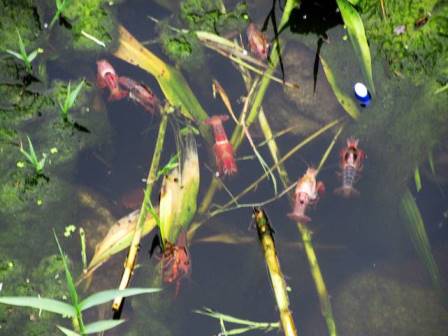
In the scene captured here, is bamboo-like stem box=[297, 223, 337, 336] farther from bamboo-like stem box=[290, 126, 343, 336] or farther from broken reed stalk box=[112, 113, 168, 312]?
broken reed stalk box=[112, 113, 168, 312]

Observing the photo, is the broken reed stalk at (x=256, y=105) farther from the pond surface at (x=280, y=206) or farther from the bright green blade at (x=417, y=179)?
the bright green blade at (x=417, y=179)

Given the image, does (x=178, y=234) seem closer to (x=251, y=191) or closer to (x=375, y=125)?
(x=251, y=191)

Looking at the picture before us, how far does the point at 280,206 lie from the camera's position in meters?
3.15

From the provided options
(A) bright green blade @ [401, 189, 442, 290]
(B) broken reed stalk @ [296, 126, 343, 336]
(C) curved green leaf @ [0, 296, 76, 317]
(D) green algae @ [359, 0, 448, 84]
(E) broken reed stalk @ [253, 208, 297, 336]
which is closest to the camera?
(C) curved green leaf @ [0, 296, 76, 317]

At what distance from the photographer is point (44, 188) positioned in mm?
2738

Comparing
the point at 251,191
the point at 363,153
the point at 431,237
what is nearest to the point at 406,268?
the point at 431,237

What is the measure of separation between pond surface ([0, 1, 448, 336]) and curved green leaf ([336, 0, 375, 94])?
27cm

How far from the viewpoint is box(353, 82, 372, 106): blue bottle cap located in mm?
2989

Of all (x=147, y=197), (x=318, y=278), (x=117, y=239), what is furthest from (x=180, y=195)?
(x=318, y=278)

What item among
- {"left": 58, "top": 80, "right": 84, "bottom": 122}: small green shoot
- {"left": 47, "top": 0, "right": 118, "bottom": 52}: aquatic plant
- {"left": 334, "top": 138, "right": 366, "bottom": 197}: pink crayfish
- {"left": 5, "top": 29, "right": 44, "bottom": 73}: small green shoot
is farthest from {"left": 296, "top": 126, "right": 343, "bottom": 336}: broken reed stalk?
{"left": 5, "top": 29, "right": 44, "bottom": 73}: small green shoot

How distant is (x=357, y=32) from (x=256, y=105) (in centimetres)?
88

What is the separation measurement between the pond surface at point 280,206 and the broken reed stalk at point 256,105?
61 millimetres

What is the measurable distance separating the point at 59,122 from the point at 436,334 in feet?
9.22

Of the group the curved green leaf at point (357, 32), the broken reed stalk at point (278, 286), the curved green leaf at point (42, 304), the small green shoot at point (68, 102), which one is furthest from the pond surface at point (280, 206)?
the curved green leaf at point (42, 304)
